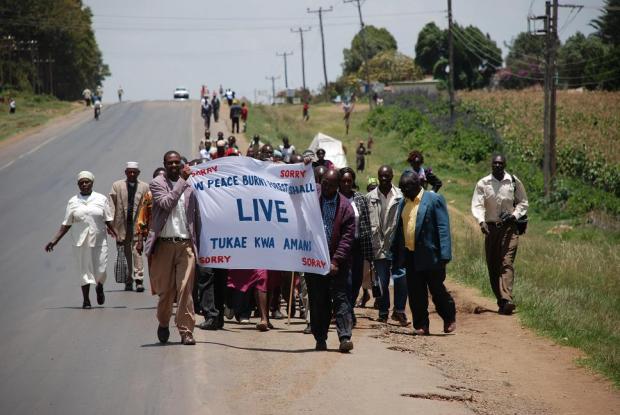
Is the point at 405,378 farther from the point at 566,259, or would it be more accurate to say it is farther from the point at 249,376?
the point at 566,259

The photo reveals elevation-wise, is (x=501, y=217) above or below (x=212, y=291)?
above

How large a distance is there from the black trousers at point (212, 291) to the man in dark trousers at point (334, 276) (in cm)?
180

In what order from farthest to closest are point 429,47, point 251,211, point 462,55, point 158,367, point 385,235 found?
point 429,47 → point 462,55 → point 385,235 → point 251,211 → point 158,367

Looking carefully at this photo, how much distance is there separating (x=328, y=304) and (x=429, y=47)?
361 feet

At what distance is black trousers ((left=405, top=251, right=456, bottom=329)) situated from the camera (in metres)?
13.3

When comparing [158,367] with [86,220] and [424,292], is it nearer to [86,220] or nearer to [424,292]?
[424,292]

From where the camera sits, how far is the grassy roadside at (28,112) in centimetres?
5934

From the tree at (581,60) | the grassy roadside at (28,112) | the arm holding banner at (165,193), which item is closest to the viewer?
the arm holding banner at (165,193)

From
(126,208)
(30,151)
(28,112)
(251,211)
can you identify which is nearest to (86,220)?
(126,208)

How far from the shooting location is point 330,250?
1164 cm

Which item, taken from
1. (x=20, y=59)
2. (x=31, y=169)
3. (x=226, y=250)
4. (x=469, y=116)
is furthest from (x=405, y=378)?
(x=20, y=59)

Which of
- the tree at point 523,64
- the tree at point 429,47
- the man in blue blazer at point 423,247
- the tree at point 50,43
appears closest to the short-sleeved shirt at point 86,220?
the man in blue blazer at point 423,247

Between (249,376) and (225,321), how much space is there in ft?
14.1

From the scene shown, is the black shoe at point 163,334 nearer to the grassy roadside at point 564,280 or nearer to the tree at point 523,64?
the grassy roadside at point 564,280
